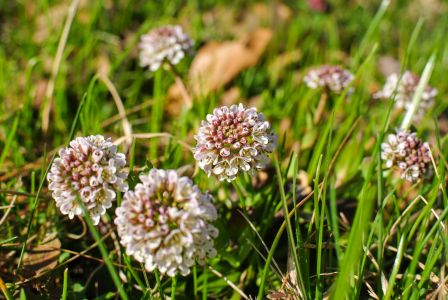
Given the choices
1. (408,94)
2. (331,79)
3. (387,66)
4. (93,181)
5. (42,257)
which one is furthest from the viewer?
(387,66)

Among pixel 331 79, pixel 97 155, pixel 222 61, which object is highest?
pixel 97 155

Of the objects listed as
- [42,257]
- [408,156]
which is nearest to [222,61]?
[408,156]

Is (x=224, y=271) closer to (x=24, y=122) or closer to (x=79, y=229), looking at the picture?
(x=79, y=229)

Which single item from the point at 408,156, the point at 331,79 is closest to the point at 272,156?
the point at 331,79

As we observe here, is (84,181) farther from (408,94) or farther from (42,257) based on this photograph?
(408,94)

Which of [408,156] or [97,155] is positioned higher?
[97,155]

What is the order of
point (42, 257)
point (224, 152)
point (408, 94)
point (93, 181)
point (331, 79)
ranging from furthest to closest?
point (408, 94) < point (331, 79) < point (42, 257) < point (224, 152) < point (93, 181)

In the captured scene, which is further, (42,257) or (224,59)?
(224,59)
